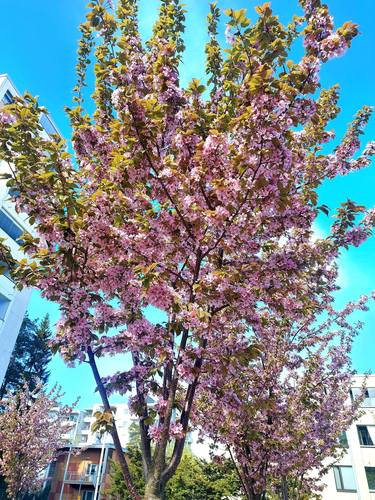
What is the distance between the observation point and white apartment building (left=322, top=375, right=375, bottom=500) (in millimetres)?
34719

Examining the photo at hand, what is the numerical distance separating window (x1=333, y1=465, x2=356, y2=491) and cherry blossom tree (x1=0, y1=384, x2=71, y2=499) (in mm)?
26102

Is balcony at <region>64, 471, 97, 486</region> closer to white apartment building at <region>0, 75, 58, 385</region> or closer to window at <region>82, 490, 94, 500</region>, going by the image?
window at <region>82, 490, 94, 500</region>

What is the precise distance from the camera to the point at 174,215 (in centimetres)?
533

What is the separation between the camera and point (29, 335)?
5200cm

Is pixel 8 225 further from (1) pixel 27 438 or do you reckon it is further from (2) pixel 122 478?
(2) pixel 122 478

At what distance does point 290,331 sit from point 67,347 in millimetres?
7861

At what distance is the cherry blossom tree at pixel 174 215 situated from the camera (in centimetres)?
482

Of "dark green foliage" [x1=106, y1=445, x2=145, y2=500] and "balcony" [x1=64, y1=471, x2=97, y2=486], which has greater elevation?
"balcony" [x1=64, y1=471, x2=97, y2=486]

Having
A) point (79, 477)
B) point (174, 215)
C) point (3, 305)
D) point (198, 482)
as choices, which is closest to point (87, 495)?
point (79, 477)

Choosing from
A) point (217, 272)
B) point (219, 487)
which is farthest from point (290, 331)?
point (219, 487)

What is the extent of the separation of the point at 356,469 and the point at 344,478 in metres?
1.40

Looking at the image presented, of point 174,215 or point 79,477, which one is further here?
point 79,477

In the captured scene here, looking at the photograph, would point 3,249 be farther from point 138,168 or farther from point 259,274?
point 259,274

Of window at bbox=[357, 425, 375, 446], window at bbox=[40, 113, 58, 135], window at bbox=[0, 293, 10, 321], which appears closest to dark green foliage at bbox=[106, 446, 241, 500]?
window at bbox=[0, 293, 10, 321]
